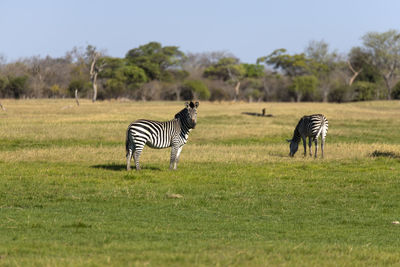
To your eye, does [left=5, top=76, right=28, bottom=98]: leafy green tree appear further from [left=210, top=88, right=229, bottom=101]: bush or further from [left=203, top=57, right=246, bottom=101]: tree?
[left=203, top=57, right=246, bottom=101]: tree

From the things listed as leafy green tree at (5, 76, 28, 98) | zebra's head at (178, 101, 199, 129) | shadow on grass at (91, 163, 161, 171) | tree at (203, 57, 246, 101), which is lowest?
shadow on grass at (91, 163, 161, 171)

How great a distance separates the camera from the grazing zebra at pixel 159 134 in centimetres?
1983

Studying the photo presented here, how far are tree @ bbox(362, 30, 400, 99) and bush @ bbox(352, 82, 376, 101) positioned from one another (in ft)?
20.5

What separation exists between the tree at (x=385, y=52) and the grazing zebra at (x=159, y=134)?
307ft

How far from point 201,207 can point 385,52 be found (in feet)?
343

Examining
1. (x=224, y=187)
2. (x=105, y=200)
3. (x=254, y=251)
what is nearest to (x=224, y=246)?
(x=254, y=251)

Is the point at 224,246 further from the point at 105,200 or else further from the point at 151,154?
the point at 151,154

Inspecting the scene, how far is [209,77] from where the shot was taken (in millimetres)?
121562

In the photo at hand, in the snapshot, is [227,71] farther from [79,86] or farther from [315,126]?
[315,126]

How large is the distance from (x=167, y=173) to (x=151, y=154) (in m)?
6.63

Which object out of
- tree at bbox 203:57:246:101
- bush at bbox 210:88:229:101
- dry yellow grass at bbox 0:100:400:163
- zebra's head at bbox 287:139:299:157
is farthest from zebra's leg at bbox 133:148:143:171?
tree at bbox 203:57:246:101

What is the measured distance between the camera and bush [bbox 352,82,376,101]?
100875 mm

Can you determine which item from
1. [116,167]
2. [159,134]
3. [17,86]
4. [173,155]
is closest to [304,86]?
[17,86]

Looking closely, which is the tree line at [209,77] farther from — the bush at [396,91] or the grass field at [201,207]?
the grass field at [201,207]
